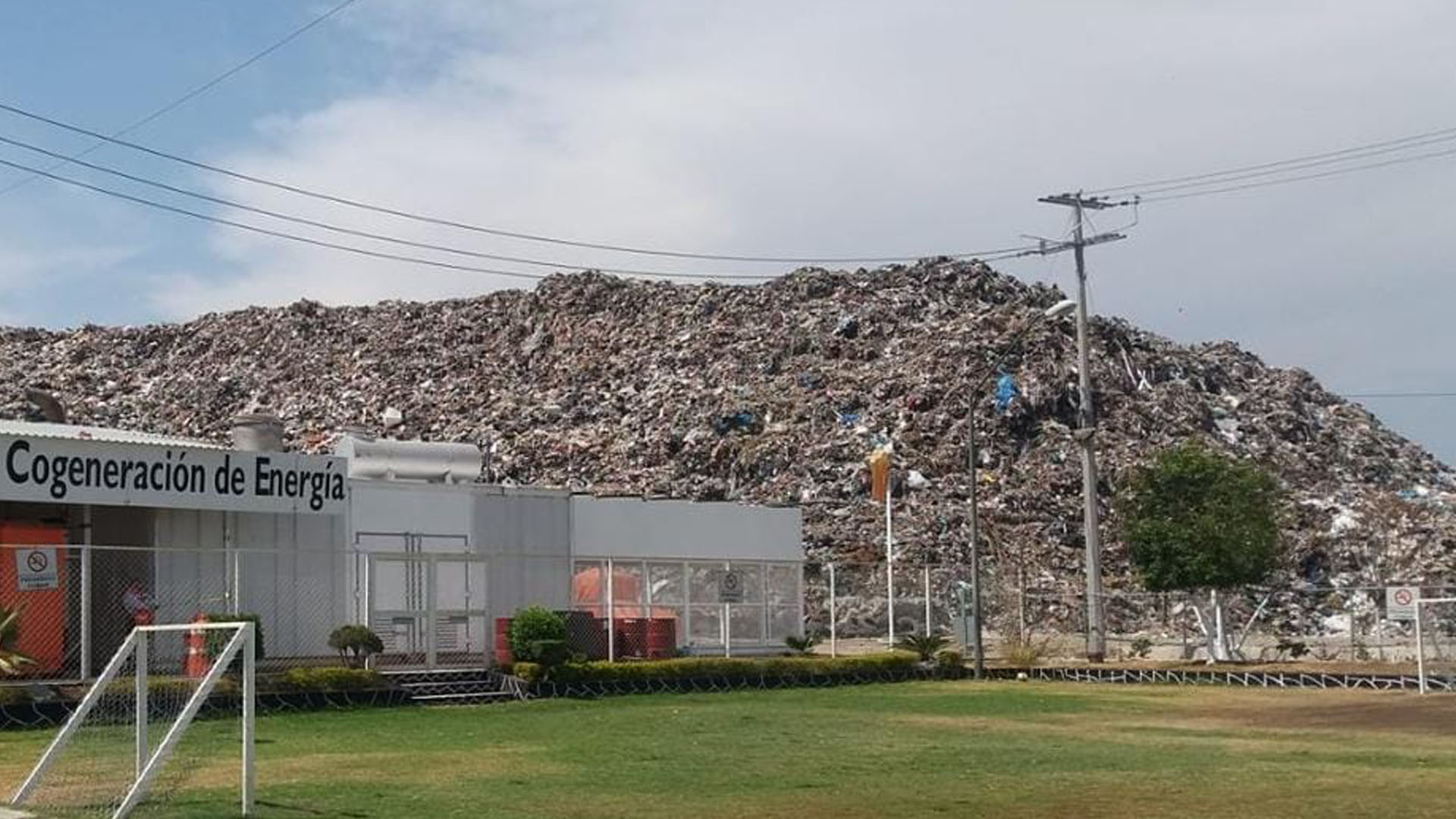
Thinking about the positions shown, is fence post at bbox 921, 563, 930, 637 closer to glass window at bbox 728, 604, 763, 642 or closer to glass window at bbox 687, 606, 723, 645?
glass window at bbox 728, 604, 763, 642

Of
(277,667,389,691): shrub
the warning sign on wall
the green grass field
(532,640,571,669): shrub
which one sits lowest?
the green grass field

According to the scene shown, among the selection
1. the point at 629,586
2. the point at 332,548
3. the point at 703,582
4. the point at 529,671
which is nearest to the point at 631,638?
the point at 629,586

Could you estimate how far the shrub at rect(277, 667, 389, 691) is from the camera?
28703 millimetres

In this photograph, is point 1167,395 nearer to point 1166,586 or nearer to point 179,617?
point 1166,586

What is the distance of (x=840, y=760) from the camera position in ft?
66.5

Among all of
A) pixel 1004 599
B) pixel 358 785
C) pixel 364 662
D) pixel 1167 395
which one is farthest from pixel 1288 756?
pixel 1167 395

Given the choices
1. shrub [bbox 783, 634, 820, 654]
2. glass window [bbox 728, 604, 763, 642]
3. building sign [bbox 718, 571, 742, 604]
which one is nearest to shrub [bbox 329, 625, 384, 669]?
building sign [bbox 718, 571, 742, 604]

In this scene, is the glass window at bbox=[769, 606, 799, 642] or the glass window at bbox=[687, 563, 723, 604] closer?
the glass window at bbox=[687, 563, 723, 604]

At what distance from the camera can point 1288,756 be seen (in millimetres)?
20500

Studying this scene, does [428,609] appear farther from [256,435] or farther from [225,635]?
[225,635]

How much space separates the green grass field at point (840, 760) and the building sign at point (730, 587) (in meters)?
6.87

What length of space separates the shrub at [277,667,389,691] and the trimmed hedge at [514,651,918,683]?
315 cm

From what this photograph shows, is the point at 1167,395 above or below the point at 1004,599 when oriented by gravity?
above

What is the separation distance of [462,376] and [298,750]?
140 ft
